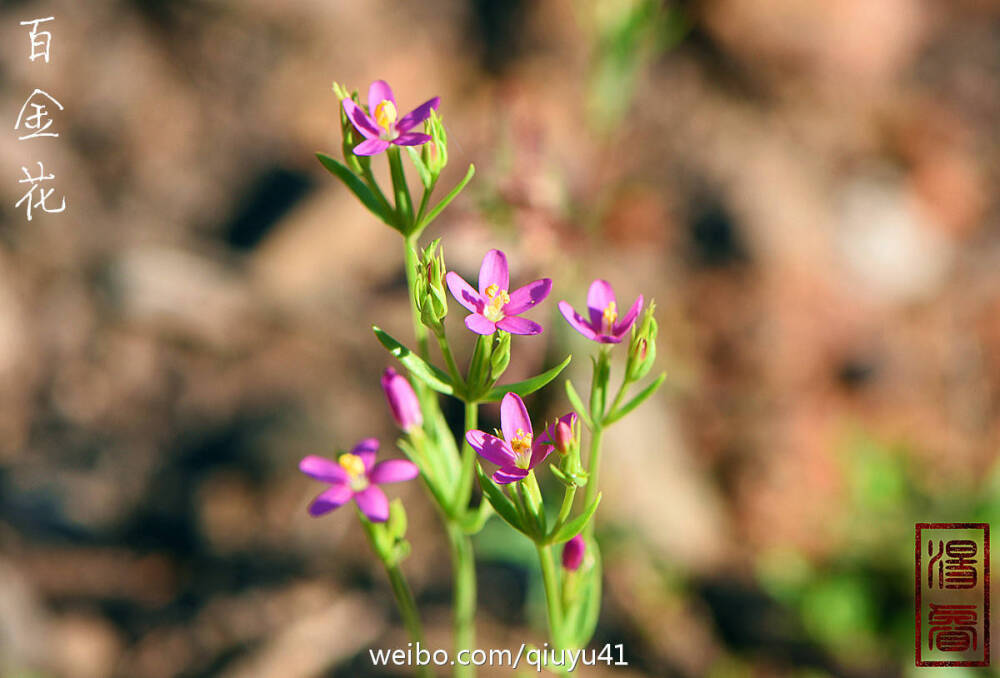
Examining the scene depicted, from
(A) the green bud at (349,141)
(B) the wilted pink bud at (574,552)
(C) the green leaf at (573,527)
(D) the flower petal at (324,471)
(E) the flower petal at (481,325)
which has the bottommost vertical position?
(B) the wilted pink bud at (574,552)

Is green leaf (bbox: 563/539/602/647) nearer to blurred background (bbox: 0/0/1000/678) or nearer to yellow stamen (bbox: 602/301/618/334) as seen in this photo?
yellow stamen (bbox: 602/301/618/334)

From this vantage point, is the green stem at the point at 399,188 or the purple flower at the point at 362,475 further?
the green stem at the point at 399,188

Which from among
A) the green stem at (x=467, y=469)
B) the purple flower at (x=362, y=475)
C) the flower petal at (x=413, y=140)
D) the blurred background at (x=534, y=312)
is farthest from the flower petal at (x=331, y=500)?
the blurred background at (x=534, y=312)

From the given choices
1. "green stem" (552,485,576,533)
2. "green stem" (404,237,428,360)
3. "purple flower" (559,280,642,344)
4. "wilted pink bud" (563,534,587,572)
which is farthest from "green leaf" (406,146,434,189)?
"wilted pink bud" (563,534,587,572)

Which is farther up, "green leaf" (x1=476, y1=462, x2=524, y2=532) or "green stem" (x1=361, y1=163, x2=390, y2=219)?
"green stem" (x1=361, y1=163, x2=390, y2=219)

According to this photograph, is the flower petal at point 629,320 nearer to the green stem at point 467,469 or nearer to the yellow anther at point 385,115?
the green stem at point 467,469

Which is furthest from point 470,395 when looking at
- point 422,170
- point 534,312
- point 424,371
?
point 534,312

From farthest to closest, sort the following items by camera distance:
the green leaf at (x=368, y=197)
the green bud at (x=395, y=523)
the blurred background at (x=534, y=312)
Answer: the blurred background at (x=534, y=312)
the green bud at (x=395, y=523)
the green leaf at (x=368, y=197)

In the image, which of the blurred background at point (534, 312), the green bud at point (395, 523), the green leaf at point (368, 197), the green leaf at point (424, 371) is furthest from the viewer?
the blurred background at point (534, 312)
